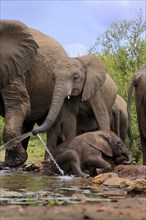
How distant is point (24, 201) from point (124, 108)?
8.96 m

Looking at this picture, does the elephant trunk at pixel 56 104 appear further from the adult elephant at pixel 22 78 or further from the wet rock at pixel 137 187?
the wet rock at pixel 137 187

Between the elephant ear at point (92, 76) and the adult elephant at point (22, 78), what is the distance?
594 millimetres

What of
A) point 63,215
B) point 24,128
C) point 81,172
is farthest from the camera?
point 24,128

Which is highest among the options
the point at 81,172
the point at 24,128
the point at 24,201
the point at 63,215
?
the point at 63,215

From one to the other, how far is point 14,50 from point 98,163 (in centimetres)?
236

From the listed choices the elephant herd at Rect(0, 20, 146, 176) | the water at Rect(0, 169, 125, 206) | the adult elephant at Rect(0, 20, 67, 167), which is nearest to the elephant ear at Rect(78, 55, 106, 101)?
the elephant herd at Rect(0, 20, 146, 176)

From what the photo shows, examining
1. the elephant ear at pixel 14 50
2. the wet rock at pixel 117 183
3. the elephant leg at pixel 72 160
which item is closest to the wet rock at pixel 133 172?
the elephant leg at pixel 72 160

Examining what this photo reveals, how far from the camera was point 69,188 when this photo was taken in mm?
6633

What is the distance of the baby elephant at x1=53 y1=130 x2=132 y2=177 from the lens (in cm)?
915

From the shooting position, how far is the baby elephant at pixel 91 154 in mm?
9148

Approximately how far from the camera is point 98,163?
30.2ft

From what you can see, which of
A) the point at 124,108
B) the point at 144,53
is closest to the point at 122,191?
the point at 124,108

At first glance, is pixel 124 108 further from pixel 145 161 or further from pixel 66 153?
pixel 66 153

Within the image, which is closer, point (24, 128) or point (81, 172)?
point (81, 172)
